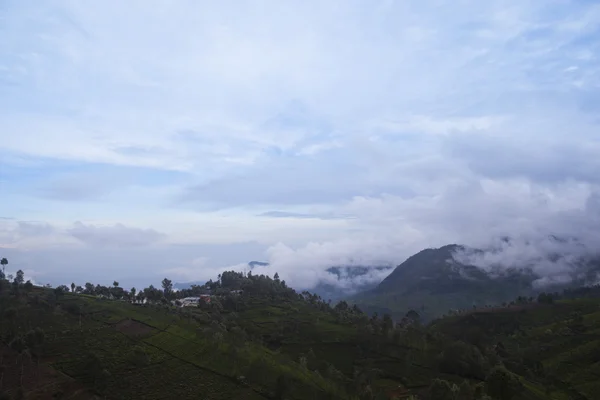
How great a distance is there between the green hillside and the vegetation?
1.05ft

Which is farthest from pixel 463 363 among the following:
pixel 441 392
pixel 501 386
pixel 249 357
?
pixel 249 357

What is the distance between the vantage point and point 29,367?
9538 cm

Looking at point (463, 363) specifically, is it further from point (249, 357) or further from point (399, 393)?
point (249, 357)

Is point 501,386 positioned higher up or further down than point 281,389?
higher up

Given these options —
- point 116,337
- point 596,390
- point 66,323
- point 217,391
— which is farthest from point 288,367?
point 596,390

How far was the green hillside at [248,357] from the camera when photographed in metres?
90.1

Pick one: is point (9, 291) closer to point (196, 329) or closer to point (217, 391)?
point (196, 329)

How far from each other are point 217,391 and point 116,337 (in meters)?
41.4

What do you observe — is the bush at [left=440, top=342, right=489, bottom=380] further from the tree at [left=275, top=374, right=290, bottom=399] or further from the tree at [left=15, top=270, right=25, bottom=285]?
the tree at [left=15, top=270, right=25, bottom=285]

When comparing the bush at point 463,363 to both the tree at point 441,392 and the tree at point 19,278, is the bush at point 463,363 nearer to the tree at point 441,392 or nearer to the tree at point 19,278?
the tree at point 441,392

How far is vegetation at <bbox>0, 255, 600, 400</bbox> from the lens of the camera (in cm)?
9006

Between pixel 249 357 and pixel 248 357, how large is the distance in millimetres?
261

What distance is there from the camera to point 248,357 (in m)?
113

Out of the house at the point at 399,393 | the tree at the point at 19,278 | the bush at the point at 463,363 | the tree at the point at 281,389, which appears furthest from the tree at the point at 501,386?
the tree at the point at 19,278
